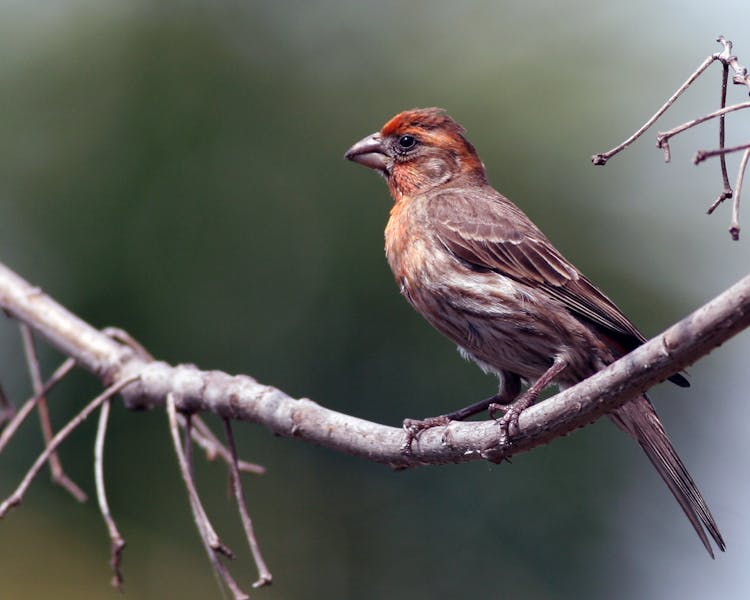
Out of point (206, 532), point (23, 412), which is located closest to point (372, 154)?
point (23, 412)

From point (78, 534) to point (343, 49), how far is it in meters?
6.70

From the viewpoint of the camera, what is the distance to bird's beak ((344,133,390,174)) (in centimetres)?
578

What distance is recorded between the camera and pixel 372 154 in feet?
19.0

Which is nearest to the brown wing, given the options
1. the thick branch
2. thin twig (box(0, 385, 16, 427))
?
the thick branch

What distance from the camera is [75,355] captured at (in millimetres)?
4137

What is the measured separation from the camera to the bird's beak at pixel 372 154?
578 cm

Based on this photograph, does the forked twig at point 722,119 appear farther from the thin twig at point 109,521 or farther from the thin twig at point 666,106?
the thin twig at point 109,521

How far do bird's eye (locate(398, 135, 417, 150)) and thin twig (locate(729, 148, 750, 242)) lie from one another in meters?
3.22

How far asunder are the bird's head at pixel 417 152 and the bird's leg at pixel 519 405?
62.4 inches

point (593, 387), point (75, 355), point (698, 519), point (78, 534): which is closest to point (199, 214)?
point (78, 534)

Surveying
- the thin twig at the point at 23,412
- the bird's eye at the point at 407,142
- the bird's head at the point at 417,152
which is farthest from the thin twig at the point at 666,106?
the bird's eye at the point at 407,142

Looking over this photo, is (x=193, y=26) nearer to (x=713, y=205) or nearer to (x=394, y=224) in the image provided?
(x=394, y=224)

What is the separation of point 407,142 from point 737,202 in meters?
3.40

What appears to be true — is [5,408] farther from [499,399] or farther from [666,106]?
[666,106]
